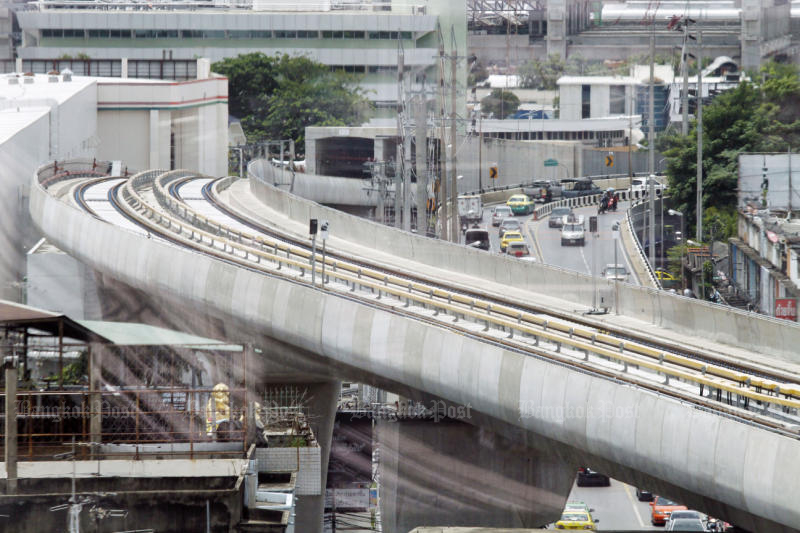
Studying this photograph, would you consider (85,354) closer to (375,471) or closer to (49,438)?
(49,438)

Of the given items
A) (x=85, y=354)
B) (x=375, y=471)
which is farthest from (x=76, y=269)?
(x=85, y=354)

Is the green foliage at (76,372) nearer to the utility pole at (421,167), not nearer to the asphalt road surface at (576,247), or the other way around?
the utility pole at (421,167)

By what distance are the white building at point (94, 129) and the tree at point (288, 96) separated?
1120 cm

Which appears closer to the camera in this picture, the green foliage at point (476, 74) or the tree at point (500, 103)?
the green foliage at point (476, 74)

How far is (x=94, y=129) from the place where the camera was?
5806 centimetres

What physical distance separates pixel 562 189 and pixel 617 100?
10.2 meters

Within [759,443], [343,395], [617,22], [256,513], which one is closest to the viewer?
[759,443]

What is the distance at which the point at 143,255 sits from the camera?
93.6 ft

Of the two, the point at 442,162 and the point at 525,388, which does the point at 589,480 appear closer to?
the point at 442,162

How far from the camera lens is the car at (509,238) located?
5113 cm

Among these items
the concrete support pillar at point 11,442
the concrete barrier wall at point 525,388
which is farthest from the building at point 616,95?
the concrete support pillar at point 11,442

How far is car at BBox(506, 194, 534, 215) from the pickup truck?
189 cm

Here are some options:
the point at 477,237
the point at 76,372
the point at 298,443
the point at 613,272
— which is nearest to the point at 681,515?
the point at 298,443

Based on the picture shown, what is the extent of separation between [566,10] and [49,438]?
2402 inches
